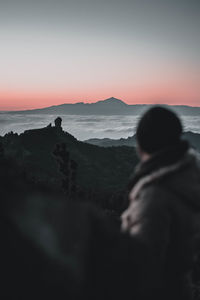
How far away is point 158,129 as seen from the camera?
224 cm

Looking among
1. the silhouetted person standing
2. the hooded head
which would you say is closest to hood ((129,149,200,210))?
the silhouetted person standing

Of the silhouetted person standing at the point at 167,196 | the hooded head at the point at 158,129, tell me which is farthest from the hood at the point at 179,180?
the hooded head at the point at 158,129

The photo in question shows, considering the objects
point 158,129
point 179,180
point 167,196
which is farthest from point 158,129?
point 167,196

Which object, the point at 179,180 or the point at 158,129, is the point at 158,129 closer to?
the point at 158,129

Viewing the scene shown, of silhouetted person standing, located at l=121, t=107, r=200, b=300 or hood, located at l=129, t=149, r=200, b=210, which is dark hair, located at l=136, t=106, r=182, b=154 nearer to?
silhouetted person standing, located at l=121, t=107, r=200, b=300

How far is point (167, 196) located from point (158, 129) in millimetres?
556

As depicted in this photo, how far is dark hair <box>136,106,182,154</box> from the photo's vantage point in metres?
2.24

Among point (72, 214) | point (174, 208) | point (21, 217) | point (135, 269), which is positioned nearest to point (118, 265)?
point (135, 269)

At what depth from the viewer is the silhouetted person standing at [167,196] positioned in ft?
6.75

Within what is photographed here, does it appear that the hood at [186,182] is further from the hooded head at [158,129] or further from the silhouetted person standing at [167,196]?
the hooded head at [158,129]

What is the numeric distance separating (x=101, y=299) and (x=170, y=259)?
1.02m

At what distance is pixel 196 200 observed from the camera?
2.24m

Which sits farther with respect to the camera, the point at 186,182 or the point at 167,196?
the point at 186,182

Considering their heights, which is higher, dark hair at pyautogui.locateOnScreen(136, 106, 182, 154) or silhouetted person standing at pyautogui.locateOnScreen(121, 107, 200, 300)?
dark hair at pyautogui.locateOnScreen(136, 106, 182, 154)
